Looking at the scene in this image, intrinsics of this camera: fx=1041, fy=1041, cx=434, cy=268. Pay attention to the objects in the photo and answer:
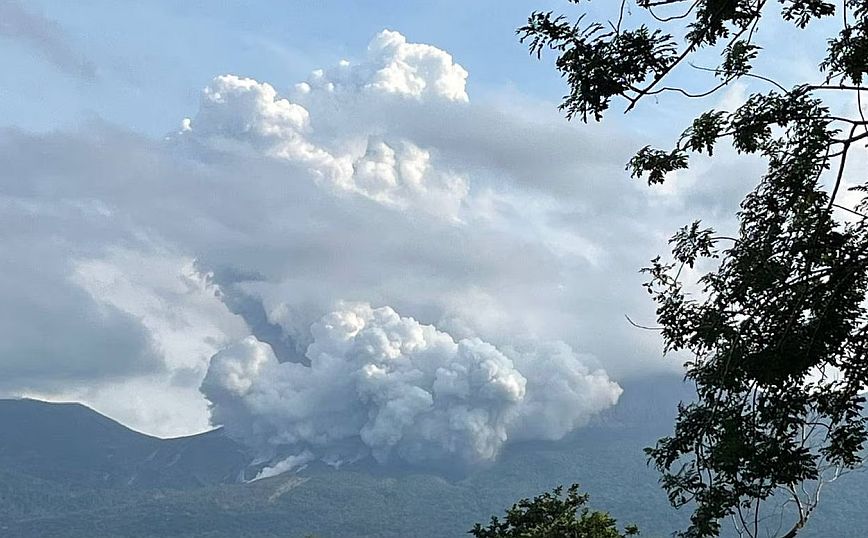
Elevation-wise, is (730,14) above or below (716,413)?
above

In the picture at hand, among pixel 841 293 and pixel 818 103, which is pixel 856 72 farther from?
pixel 841 293

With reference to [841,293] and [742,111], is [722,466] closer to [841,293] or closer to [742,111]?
[841,293]

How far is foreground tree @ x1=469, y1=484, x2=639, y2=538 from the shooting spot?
29.5 m

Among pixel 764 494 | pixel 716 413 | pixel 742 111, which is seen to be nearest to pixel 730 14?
pixel 742 111

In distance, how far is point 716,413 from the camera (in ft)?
30.3

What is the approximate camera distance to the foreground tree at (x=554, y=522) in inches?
1161

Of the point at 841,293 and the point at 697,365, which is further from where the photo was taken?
the point at 697,365

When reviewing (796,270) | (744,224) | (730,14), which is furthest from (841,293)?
(730,14)

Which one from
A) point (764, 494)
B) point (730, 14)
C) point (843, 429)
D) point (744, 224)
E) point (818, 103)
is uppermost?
point (730, 14)

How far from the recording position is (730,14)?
9109mm

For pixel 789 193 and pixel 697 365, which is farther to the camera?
pixel 697 365

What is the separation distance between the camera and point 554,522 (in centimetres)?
3152

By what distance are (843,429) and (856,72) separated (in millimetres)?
3064

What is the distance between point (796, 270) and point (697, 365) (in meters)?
1.45
